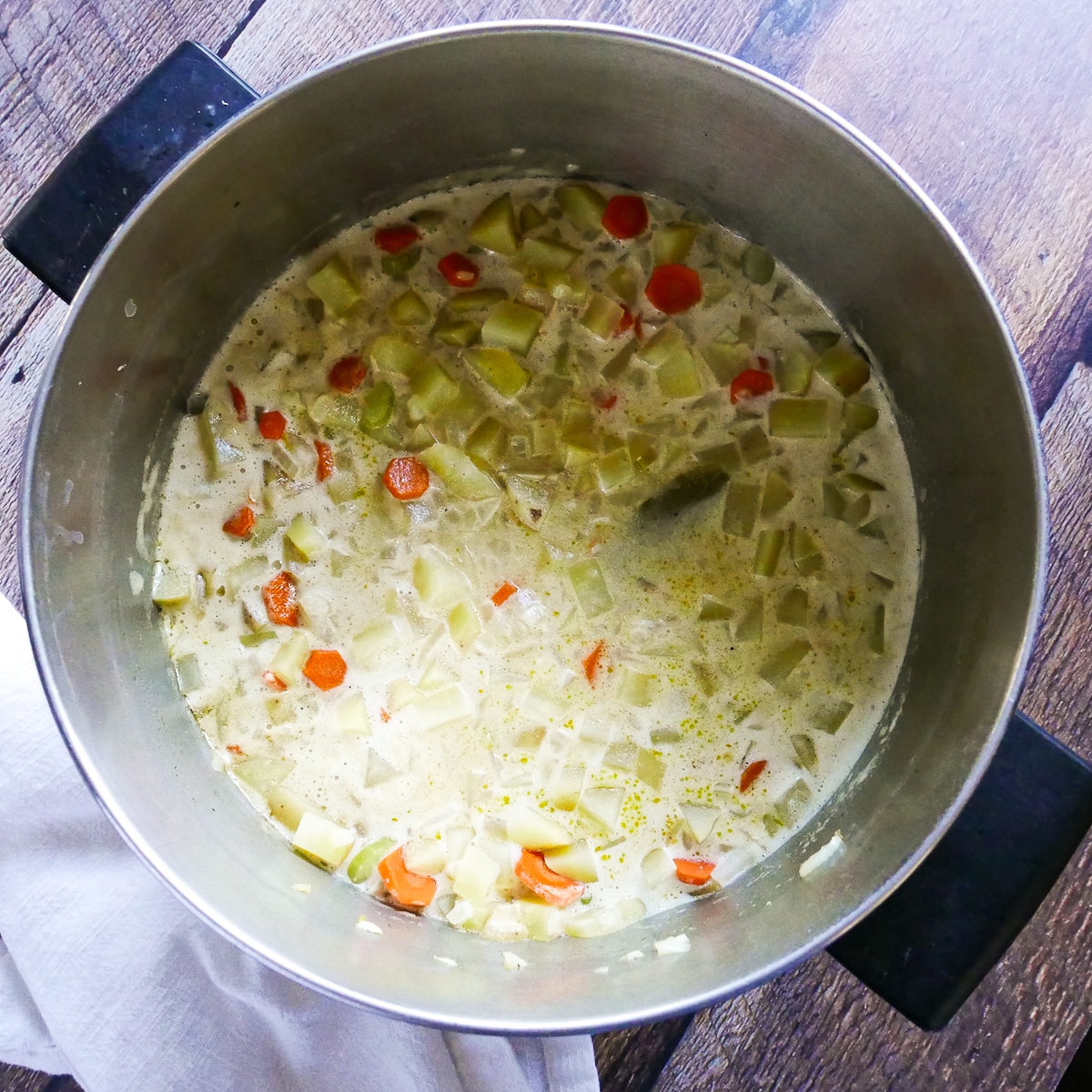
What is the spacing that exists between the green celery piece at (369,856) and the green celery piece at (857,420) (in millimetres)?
676

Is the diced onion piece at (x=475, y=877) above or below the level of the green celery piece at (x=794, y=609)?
below

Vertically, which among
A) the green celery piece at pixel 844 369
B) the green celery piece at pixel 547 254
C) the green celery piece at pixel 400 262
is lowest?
the green celery piece at pixel 844 369

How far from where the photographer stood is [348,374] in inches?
44.4

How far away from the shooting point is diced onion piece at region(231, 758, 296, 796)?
111 centimetres

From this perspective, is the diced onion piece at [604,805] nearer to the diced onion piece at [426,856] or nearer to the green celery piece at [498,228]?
the diced onion piece at [426,856]

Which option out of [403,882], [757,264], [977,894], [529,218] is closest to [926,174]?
[757,264]

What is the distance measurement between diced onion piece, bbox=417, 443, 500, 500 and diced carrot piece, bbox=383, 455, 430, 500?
12mm

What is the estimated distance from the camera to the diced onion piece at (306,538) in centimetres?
111

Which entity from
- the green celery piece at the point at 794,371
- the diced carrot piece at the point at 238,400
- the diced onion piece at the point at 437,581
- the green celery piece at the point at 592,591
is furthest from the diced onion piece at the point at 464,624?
the green celery piece at the point at 794,371

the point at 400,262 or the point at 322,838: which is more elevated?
the point at 400,262

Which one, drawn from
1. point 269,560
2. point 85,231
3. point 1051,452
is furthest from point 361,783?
point 1051,452

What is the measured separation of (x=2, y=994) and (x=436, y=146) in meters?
1.02

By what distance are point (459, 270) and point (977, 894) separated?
0.84 metres

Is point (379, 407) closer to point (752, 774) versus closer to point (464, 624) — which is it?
point (464, 624)
